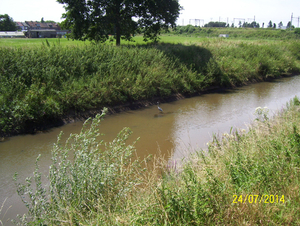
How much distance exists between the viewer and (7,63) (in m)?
10.5

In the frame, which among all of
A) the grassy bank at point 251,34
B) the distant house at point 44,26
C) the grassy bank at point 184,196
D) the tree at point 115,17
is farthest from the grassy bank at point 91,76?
the grassy bank at point 251,34

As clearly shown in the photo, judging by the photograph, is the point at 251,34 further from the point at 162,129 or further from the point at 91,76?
the point at 162,129

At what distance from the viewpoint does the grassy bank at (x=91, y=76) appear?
31.2ft

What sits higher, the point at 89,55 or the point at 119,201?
the point at 89,55

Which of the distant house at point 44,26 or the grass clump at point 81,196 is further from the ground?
the distant house at point 44,26

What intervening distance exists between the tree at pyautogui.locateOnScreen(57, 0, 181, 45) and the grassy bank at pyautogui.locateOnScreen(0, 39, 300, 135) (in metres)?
1.91

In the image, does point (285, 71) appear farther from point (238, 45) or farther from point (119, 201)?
point (119, 201)

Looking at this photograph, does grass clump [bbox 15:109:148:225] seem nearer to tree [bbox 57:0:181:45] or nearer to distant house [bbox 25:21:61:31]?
tree [bbox 57:0:181:45]

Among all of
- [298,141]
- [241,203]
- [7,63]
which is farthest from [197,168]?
[7,63]

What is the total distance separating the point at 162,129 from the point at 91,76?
4640 millimetres

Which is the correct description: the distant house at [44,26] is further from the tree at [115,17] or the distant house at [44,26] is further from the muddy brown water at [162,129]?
the muddy brown water at [162,129]

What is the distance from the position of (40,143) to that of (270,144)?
265 inches

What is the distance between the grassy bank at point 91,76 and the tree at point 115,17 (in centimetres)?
191

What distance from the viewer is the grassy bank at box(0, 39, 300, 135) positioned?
31.2 feet
